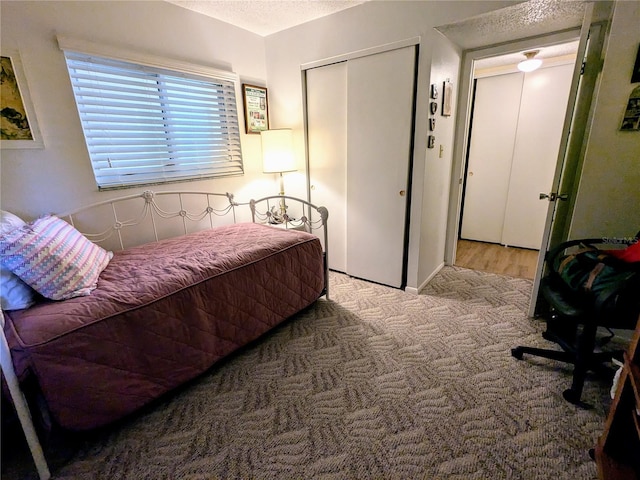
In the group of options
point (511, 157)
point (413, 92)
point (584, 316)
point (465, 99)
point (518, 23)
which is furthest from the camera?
point (511, 157)

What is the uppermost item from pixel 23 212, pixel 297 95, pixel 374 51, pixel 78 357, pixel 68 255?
pixel 374 51

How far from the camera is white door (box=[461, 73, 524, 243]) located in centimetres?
345

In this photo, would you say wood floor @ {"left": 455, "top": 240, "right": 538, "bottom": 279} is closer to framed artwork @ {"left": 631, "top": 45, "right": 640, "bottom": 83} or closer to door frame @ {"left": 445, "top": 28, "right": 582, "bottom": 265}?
door frame @ {"left": 445, "top": 28, "right": 582, "bottom": 265}

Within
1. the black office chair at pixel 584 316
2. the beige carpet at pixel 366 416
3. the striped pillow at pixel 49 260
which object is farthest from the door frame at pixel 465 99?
the striped pillow at pixel 49 260

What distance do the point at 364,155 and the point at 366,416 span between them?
1928 millimetres

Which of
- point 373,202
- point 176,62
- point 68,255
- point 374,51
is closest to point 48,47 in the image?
point 176,62

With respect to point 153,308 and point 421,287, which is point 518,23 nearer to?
point 421,287

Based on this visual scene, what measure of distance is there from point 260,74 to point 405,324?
8.65 feet

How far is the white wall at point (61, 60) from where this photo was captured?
1698 mm

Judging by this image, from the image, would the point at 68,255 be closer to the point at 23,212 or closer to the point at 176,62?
the point at 23,212

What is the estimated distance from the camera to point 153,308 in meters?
1.41

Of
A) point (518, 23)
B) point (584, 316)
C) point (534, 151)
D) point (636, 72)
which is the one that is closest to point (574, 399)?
point (584, 316)

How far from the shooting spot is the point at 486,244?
12.8 feet

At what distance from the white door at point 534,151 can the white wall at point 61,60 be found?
3.37 m
